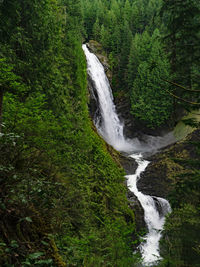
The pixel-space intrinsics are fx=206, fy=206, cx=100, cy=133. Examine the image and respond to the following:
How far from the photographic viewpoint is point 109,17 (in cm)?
4700

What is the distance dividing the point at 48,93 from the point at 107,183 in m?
5.07

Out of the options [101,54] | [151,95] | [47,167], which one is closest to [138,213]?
[47,167]

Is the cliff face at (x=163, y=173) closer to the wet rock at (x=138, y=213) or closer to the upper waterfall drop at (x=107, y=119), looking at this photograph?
the wet rock at (x=138, y=213)

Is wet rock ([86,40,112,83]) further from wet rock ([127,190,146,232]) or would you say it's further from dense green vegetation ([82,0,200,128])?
wet rock ([127,190,146,232])

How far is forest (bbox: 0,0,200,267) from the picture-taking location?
9.11 ft

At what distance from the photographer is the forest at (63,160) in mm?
2777

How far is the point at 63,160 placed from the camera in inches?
231

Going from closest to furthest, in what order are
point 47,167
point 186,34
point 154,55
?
point 47,167
point 186,34
point 154,55

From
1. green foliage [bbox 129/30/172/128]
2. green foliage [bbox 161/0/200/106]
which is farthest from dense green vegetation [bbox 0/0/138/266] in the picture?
green foliage [bbox 129/30/172/128]

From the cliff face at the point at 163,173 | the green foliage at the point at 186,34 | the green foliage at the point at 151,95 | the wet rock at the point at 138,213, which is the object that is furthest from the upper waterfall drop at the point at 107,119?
the green foliage at the point at 186,34

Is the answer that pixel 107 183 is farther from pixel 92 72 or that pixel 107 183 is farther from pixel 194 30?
pixel 92 72

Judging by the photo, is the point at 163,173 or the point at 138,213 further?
the point at 163,173

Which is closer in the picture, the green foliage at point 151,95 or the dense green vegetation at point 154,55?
the dense green vegetation at point 154,55

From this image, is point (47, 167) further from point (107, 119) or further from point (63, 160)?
point (107, 119)
